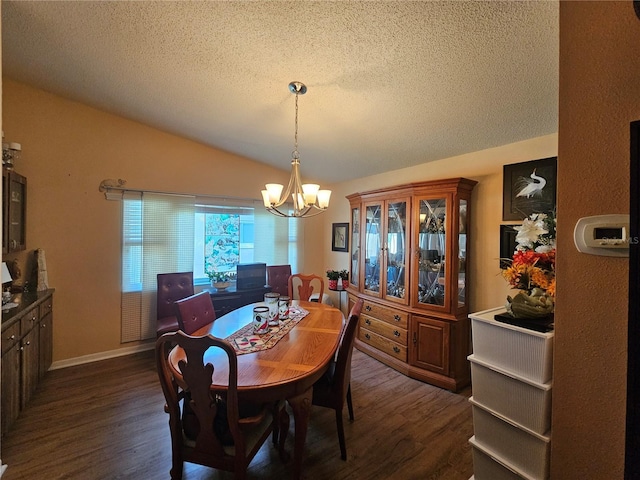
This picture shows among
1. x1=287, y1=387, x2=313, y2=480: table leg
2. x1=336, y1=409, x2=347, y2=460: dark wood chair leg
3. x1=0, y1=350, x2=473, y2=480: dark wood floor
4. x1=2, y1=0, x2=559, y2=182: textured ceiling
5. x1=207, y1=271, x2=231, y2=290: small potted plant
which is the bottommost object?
x1=0, y1=350, x2=473, y2=480: dark wood floor

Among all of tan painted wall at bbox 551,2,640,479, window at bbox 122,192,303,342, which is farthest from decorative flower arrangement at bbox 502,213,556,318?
window at bbox 122,192,303,342

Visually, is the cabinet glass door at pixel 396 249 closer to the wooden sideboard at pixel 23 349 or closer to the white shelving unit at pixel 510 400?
the white shelving unit at pixel 510 400

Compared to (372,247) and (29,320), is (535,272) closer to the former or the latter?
(372,247)

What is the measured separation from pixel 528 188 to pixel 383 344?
2.14 m

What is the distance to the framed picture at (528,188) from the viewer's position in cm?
223

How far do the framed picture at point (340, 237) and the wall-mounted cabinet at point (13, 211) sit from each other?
369 centimetres

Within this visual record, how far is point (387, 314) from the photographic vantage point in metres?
3.08

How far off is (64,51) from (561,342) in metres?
3.61

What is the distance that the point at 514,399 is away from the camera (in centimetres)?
131

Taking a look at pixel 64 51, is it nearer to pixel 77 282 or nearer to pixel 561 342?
pixel 77 282

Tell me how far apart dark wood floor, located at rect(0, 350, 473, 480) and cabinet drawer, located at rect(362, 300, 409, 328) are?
0.57 m

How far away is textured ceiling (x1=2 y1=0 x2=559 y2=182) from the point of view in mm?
1438

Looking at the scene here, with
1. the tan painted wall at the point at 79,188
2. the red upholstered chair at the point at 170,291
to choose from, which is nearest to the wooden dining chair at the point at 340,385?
the red upholstered chair at the point at 170,291

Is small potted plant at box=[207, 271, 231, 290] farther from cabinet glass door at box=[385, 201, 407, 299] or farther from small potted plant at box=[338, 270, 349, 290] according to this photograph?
cabinet glass door at box=[385, 201, 407, 299]
